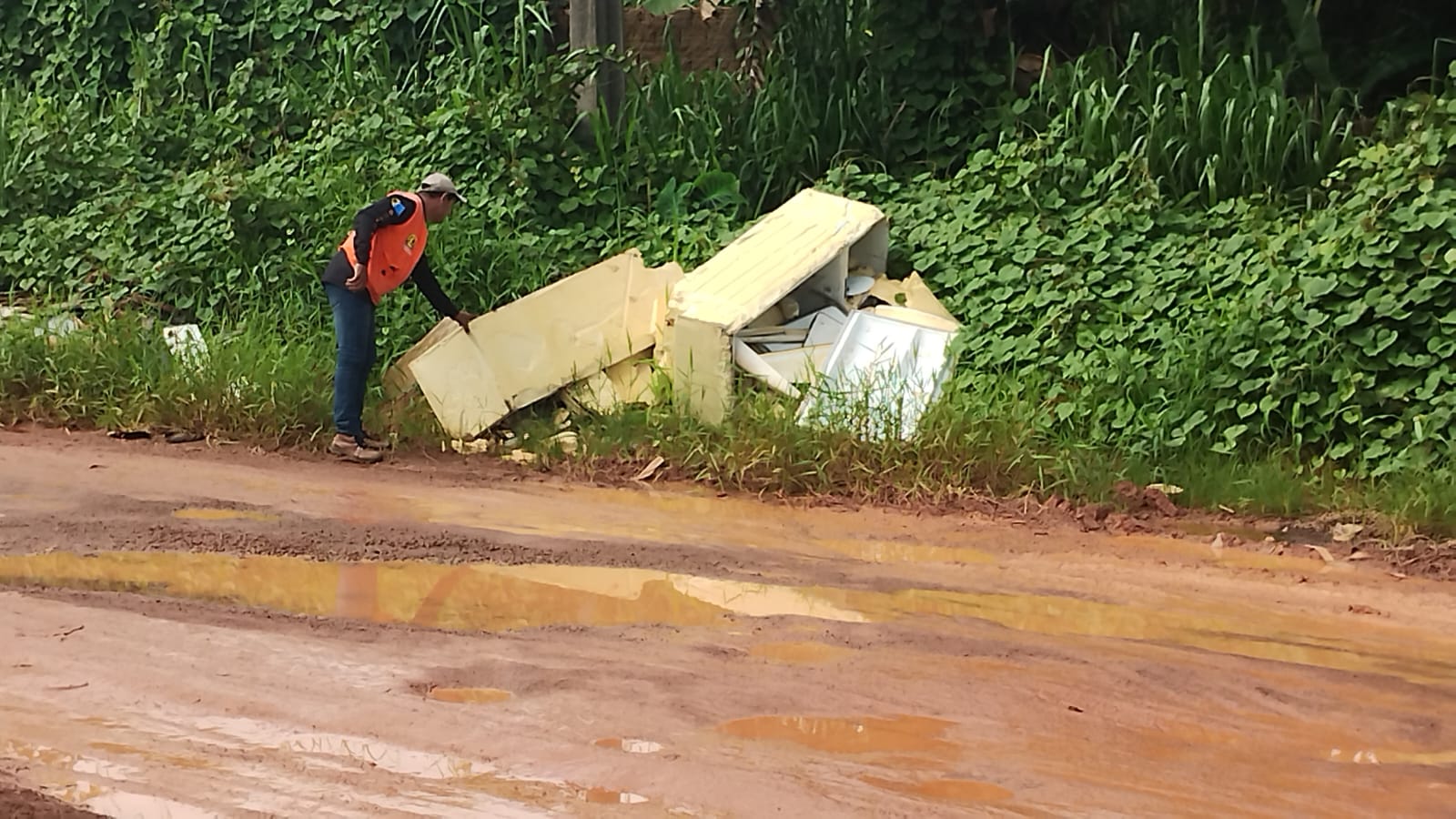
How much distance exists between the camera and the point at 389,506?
5.88 m

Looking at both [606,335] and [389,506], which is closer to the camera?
[389,506]

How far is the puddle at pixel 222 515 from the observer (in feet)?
18.2

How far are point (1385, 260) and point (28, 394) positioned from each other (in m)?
7.39

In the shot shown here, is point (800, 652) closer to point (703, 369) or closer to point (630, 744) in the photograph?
point (630, 744)

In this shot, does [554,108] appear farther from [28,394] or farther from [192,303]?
[28,394]

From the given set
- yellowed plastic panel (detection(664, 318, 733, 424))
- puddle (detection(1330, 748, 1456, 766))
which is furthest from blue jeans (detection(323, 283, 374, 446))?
puddle (detection(1330, 748, 1456, 766))

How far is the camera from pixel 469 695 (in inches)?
143

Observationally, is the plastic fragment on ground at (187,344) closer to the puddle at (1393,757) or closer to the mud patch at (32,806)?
the mud patch at (32,806)

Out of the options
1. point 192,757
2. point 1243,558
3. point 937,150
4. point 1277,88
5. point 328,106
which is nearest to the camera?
point 192,757

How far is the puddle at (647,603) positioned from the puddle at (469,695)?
61cm

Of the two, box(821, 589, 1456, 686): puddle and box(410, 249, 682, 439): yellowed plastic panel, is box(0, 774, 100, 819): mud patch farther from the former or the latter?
box(410, 249, 682, 439): yellowed plastic panel

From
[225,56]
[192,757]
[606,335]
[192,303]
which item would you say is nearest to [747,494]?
[606,335]

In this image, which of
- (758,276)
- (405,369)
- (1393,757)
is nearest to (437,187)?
(405,369)

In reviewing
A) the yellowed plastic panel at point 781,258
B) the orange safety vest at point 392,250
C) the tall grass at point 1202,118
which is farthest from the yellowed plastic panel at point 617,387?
the tall grass at point 1202,118
